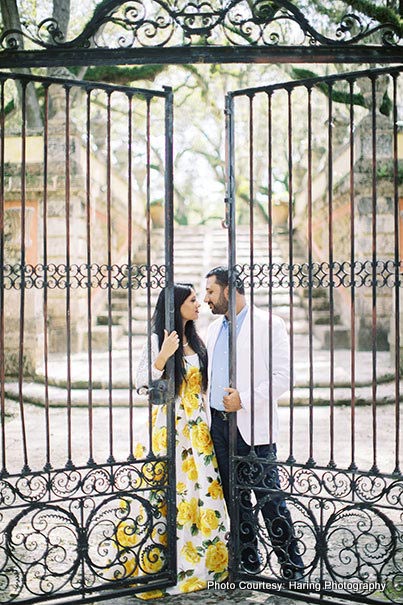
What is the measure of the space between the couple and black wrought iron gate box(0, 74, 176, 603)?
0.42ft

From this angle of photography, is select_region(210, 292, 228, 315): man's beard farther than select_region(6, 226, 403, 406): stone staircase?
No

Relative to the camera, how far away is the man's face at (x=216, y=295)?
16.3ft

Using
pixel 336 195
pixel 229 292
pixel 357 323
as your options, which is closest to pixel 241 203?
pixel 336 195

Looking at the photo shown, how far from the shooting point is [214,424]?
496cm

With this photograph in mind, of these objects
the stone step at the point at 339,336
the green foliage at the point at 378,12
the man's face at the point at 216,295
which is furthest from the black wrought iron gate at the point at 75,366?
the green foliage at the point at 378,12

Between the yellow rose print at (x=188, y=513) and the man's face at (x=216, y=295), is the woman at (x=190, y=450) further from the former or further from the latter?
the man's face at (x=216, y=295)

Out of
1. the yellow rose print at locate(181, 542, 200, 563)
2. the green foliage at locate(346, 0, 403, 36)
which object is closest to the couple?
the yellow rose print at locate(181, 542, 200, 563)

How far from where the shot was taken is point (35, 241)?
508 inches

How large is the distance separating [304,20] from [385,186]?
9147 mm

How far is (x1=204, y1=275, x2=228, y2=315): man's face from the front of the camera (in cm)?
497

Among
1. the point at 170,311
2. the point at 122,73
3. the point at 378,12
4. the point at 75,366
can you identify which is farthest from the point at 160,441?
the point at 122,73

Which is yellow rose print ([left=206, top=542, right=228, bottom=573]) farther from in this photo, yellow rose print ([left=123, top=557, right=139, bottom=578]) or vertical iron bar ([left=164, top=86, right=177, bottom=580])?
yellow rose print ([left=123, top=557, right=139, bottom=578])

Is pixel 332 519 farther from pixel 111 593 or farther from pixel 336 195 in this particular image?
pixel 336 195

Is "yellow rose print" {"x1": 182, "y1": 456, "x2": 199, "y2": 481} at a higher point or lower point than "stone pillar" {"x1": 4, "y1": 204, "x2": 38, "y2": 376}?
lower
